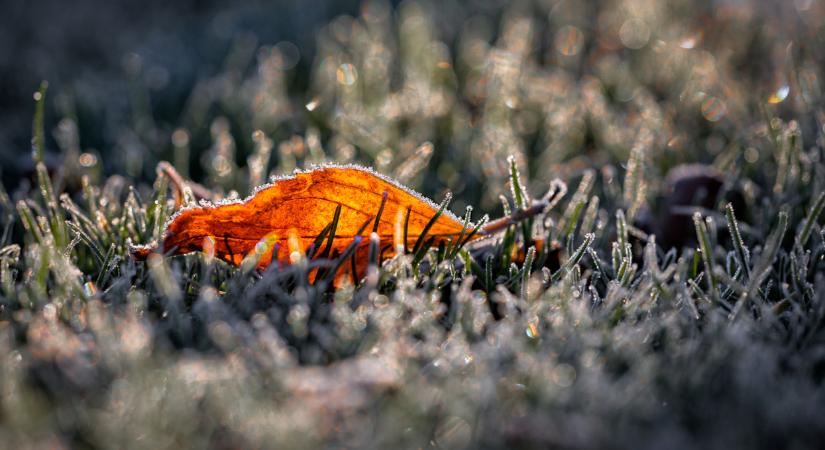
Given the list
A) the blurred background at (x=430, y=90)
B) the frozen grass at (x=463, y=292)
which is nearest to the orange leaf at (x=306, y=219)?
the frozen grass at (x=463, y=292)

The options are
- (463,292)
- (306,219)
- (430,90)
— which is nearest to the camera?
(463,292)

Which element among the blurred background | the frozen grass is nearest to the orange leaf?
the frozen grass

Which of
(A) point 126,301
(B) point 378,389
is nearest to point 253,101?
(A) point 126,301

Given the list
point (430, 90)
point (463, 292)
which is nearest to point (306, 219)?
point (463, 292)

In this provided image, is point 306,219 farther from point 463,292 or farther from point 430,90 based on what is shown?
point 430,90

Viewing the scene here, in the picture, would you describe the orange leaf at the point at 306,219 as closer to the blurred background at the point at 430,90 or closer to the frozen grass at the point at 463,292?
the frozen grass at the point at 463,292

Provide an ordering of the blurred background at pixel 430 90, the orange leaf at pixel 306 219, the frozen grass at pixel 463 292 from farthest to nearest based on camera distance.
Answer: the blurred background at pixel 430 90 < the orange leaf at pixel 306 219 < the frozen grass at pixel 463 292

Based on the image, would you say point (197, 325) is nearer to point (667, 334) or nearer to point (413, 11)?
point (667, 334)
